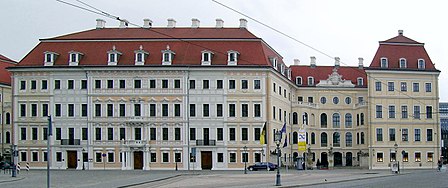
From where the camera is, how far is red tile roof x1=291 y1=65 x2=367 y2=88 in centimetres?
10269

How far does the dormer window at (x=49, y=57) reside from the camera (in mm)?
81944

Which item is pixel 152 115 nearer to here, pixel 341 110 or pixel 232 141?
pixel 232 141

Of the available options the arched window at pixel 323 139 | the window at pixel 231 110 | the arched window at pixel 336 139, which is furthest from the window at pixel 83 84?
the arched window at pixel 336 139

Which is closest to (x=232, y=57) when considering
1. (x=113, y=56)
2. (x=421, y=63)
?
(x=113, y=56)

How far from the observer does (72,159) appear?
82250 millimetres

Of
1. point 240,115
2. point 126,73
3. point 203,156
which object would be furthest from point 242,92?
point 126,73

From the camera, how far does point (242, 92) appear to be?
81.2m

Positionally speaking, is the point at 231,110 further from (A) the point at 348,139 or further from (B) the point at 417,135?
(B) the point at 417,135

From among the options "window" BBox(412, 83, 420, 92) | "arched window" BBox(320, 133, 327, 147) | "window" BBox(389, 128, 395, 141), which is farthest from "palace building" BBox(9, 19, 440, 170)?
"window" BBox(412, 83, 420, 92)

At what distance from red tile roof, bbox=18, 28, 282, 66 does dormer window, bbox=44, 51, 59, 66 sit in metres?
0.57

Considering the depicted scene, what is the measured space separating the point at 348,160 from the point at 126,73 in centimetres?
3688

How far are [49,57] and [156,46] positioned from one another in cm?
1254

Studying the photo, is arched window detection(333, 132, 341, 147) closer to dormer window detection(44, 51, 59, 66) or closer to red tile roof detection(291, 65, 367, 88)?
red tile roof detection(291, 65, 367, 88)

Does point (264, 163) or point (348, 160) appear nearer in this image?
point (264, 163)
